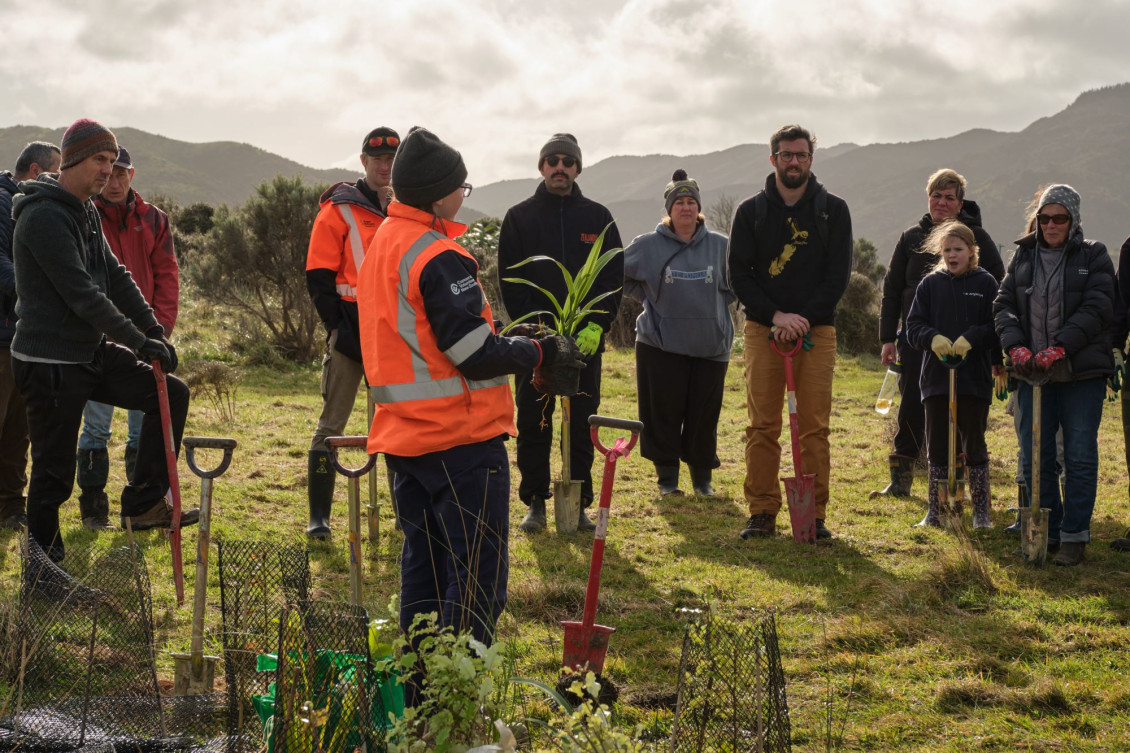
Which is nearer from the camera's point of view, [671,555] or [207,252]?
[671,555]

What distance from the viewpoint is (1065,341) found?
223 inches

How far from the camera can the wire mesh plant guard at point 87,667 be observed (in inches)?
119

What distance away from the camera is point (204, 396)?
12.0 metres

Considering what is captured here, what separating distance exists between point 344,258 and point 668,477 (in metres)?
3.15

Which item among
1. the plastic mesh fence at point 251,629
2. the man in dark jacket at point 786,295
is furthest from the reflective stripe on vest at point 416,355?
the man in dark jacket at point 786,295

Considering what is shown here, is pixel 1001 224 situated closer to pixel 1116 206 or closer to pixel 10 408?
pixel 1116 206

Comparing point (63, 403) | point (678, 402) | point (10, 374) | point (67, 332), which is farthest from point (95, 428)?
point (678, 402)

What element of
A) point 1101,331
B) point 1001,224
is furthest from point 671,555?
point 1001,224

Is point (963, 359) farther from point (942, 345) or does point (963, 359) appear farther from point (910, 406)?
point (910, 406)

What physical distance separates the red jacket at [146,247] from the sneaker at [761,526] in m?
3.85

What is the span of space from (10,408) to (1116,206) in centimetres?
18219

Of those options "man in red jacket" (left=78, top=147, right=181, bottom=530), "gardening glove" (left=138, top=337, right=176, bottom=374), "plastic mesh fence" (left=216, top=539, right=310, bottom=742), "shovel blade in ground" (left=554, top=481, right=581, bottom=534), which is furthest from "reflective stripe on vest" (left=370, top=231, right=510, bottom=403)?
"man in red jacket" (left=78, top=147, right=181, bottom=530)

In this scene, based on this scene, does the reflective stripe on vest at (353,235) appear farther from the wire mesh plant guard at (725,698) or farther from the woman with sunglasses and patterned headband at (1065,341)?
the woman with sunglasses and patterned headband at (1065,341)

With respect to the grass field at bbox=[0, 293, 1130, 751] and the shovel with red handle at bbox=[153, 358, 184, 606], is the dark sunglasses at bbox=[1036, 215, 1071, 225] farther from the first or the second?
the shovel with red handle at bbox=[153, 358, 184, 606]
